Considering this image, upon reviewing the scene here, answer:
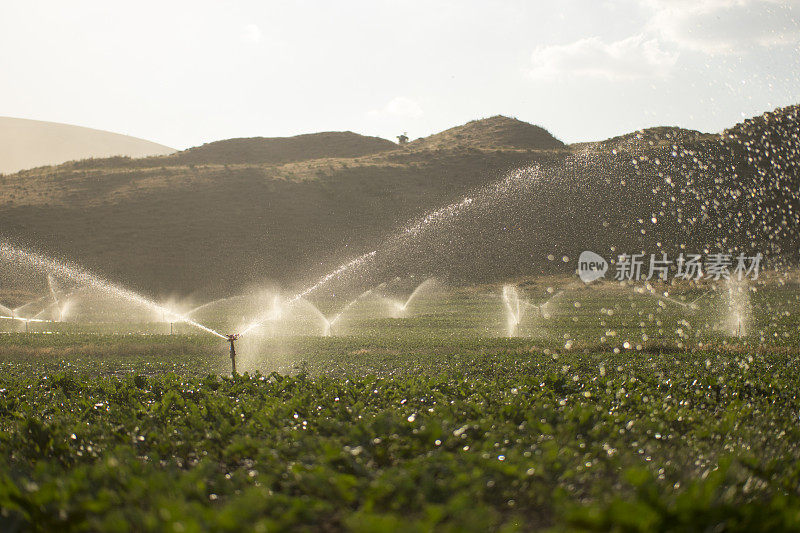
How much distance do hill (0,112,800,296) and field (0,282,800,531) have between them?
1980 inches

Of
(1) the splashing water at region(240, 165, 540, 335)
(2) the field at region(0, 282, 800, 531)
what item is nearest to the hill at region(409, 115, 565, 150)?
(1) the splashing water at region(240, 165, 540, 335)

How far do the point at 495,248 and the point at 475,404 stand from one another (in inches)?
2552

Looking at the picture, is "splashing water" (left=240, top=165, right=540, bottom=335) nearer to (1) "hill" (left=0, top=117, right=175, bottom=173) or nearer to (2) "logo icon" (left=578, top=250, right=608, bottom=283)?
(2) "logo icon" (left=578, top=250, right=608, bottom=283)

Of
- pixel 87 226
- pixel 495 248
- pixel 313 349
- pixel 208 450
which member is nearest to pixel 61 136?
pixel 87 226

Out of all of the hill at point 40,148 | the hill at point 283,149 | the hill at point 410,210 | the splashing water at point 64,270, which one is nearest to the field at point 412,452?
the splashing water at point 64,270

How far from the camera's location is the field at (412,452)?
4.47m

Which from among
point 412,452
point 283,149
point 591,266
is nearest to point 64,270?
point 591,266

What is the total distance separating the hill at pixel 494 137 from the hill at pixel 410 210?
49.5 ft

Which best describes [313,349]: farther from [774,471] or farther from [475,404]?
[774,471]

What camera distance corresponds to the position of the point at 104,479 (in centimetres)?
546

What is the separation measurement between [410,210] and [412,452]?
2935 inches

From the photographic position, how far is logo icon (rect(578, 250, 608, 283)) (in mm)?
64319

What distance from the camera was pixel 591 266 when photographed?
69.1 m

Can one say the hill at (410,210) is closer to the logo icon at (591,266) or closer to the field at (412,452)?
the logo icon at (591,266)
